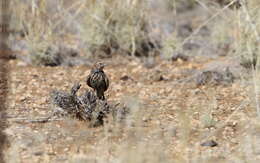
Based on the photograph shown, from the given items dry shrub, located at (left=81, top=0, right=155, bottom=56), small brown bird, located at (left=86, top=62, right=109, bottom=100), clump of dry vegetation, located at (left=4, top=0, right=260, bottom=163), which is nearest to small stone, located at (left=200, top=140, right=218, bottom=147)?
clump of dry vegetation, located at (left=4, top=0, right=260, bottom=163)

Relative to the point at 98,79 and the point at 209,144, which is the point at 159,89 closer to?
the point at 98,79

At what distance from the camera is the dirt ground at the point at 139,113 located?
349 centimetres

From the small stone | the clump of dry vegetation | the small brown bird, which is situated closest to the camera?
the clump of dry vegetation

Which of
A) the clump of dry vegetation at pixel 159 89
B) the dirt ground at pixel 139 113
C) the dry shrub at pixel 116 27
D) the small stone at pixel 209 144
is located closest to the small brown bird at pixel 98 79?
the clump of dry vegetation at pixel 159 89

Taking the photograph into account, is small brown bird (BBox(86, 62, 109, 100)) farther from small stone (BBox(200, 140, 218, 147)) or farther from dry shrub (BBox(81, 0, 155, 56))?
dry shrub (BBox(81, 0, 155, 56))

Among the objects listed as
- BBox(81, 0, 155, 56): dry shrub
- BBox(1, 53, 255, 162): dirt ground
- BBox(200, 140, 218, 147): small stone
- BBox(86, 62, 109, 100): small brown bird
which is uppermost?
BBox(81, 0, 155, 56): dry shrub

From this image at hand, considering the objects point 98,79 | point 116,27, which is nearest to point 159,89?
point 98,79

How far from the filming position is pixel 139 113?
11.8 ft

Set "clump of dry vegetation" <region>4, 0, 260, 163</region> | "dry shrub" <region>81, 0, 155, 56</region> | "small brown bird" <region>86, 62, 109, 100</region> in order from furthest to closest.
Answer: "dry shrub" <region>81, 0, 155, 56</region>, "small brown bird" <region>86, 62, 109, 100</region>, "clump of dry vegetation" <region>4, 0, 260, 163</region>

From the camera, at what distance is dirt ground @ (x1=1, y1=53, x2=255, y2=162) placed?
11.4 ft

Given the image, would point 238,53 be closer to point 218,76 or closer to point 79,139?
point 218,76

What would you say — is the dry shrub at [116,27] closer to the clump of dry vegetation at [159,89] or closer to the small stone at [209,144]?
the clump of dry vegetation at [159,89]

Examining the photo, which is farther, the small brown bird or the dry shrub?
the dry shrub

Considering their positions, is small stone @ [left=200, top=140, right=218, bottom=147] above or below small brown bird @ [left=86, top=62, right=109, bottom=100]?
below
